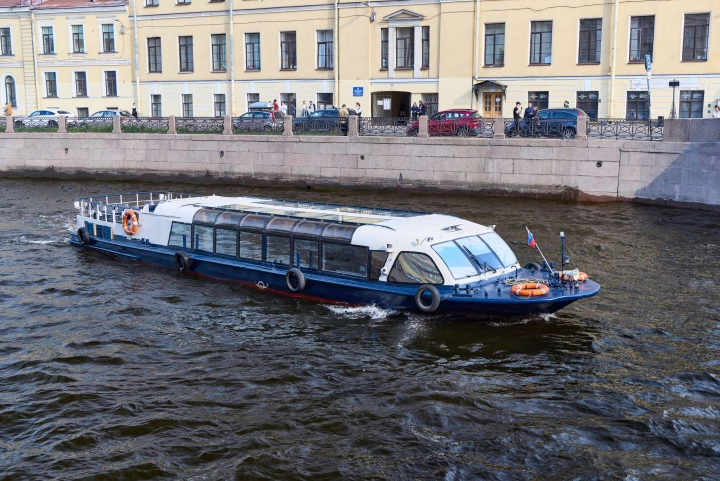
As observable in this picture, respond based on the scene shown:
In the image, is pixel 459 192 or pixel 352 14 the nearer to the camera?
pixel 459 192

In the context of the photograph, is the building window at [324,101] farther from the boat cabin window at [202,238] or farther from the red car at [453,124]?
the boat cabin window at [202,238]

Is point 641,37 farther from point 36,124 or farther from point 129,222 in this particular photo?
point 36,124

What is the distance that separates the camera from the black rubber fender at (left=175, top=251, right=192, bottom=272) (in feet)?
51.2

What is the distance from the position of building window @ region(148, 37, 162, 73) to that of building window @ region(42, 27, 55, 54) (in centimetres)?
618

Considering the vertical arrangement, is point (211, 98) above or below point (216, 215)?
above

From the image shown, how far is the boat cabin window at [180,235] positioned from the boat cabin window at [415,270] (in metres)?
4.89

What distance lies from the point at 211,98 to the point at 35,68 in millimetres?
10662

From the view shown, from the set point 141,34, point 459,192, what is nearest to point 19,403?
point 459,192

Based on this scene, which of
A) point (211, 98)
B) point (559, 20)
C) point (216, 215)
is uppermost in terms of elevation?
point (559, 20)

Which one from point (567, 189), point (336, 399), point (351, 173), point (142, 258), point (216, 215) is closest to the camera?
point (336, 399)

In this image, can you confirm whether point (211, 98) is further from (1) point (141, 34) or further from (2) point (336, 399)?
(2) point (336, 399)

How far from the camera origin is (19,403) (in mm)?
10227

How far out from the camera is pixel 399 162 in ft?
85.1

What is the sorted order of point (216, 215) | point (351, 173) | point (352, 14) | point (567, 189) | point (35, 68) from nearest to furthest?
1. point (216, 215)
2. point (567, 189)
3. point (351, 173)
4. point (352, 14)
5. point (35, 68)
